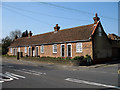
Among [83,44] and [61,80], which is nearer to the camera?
[61,80]

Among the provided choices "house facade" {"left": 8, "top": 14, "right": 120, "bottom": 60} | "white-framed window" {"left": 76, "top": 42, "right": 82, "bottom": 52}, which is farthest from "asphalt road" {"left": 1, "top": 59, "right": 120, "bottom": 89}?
"white-framed window" {"left": 76, "top": 42, "right": 82, "bottom": 52}

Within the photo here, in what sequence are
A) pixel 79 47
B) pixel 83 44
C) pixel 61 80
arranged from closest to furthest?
pixel 61 80 → pixel 83 44 → pixel 79 47

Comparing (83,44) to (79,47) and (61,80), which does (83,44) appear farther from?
(61,80)

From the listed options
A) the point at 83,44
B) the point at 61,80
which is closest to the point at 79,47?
the point at 83,44

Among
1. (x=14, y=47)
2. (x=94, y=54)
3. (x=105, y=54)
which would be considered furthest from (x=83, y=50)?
(x=14, y=47)

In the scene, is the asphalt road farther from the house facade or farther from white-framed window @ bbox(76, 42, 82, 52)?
white-framed window @ bbox(76, 42, 82, 52)

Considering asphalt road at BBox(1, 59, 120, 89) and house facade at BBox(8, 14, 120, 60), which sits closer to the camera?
asphalt road at BBox(1, 59, 120, 89)

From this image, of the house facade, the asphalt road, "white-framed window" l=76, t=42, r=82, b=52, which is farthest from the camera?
"white-framed window" l=76, t=42, r=82, b=52

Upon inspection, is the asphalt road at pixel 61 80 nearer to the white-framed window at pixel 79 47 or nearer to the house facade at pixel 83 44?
the house facade at pixel 83 44

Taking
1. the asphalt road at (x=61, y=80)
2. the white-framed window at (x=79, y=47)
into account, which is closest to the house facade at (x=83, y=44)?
the white-framed window at (x=79, y=47)

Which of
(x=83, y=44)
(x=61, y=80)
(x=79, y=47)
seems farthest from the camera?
(x=79, y=47)

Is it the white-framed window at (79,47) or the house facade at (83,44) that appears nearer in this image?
the house facade at (83,44)

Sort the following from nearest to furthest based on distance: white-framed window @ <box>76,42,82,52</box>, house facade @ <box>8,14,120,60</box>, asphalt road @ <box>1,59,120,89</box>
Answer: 1. asphalt road @ <box>1,59,120,89</box>
2. house facade @ <box>8,14,120,60</box>
3. white-framed window @ <box>76,42,82,52</box>

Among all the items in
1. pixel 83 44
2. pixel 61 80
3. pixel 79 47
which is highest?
pixel 83 44
